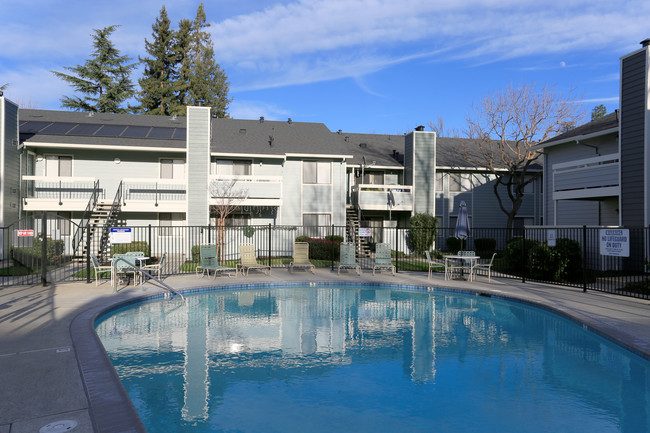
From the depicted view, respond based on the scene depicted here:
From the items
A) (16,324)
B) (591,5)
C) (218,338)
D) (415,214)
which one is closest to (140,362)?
(218,338)

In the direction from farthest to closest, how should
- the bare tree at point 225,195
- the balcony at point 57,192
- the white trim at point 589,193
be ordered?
the bare tree at point 225,195 < the balcony at point 57,192 < the white trim at point 589,193

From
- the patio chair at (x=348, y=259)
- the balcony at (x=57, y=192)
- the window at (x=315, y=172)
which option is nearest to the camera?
the patio chair at (x=348, y=259)

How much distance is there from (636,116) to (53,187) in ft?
84.0

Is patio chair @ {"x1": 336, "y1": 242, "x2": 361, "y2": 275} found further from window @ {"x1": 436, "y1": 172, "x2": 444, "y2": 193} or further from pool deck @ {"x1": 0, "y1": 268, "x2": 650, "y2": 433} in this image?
window @ {"x1": 436, "y1": 172, "x2": 444, "y2": 193}

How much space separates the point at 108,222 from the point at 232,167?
6.90 metres

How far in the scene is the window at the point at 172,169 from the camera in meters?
23.1

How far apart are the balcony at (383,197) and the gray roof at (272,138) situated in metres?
2.47

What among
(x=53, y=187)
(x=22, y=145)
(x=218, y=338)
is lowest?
(x=218, y=338)

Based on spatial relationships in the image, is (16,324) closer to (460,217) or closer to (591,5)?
Result: (460,217)

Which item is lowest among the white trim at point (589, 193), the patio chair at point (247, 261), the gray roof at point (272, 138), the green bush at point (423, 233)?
the patio chair at point (247, 261)

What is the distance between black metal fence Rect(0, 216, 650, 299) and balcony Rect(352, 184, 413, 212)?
1898 mm

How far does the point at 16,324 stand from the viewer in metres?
7.82

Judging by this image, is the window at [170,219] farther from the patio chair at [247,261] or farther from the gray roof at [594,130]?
the gray roof at [594,130]

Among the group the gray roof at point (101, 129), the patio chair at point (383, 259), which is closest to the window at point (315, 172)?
the gray roof at point (101, 129)
